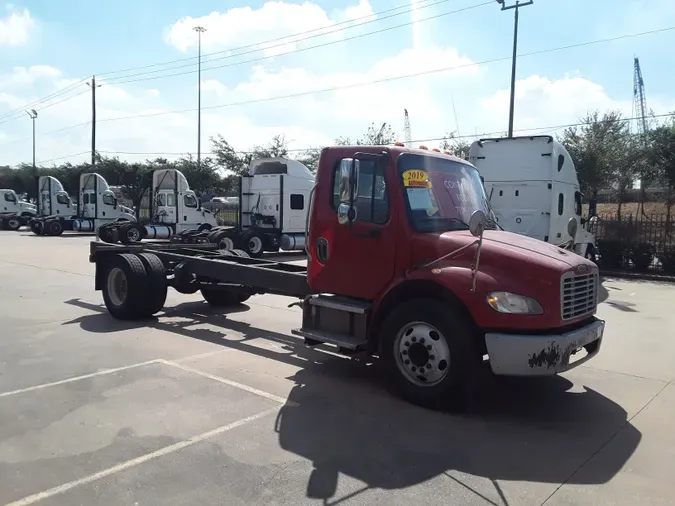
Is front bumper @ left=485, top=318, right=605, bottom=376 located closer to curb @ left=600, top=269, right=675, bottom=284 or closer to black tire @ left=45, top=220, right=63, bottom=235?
curb @ left=600, top=269, right=675, bottom=284

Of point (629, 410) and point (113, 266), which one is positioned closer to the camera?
point (629, 410)

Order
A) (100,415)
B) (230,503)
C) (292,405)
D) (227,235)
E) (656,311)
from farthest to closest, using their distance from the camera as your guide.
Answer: (227,235) < (656,311) < (292,405) < (100,415) < (230,503)

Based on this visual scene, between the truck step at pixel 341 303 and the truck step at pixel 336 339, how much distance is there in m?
0.29

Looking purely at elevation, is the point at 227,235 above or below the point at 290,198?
below

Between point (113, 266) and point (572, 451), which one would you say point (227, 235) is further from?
point (572, 451)

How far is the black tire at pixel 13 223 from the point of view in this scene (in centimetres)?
3834

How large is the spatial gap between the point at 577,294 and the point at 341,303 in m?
2.30

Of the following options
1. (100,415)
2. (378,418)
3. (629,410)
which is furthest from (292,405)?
(629,410)

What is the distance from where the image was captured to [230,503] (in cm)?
356

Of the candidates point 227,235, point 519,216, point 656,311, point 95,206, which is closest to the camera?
point 656,311

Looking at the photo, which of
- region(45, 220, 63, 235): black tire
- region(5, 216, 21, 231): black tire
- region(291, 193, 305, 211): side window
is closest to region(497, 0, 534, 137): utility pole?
region(291, 193, 305, 211): side window

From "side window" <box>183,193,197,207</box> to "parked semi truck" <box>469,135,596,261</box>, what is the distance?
16070mm

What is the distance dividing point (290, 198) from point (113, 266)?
13.4 m

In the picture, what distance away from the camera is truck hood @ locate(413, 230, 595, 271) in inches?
195
